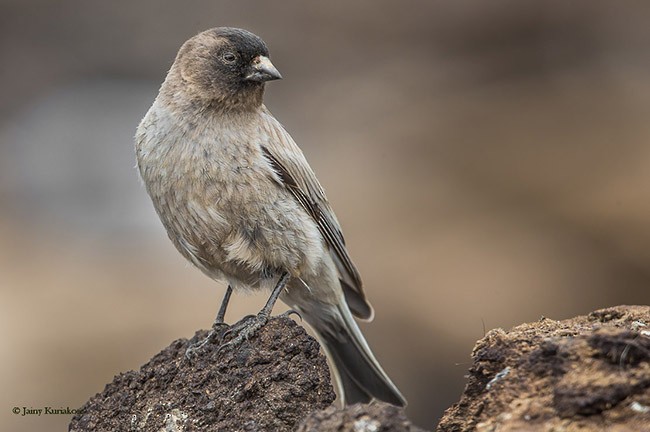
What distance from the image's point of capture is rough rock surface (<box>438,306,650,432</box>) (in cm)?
340

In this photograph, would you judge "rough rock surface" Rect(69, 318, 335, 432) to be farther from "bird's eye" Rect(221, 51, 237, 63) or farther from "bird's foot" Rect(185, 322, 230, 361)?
"bird's eye" Rect(221, 51, 237, 63)

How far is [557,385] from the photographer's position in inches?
139

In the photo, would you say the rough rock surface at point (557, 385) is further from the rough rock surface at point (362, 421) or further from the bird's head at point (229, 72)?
the bird's head at point (229, 72)

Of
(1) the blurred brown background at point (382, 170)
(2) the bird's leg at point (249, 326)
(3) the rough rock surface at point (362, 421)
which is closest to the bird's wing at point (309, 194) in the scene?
(2) the bird's leg at point (249, 326)

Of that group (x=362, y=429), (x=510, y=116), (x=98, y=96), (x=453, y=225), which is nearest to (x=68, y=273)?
(x=98, y=96)

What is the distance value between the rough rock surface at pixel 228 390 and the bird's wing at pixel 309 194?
110 centimetres

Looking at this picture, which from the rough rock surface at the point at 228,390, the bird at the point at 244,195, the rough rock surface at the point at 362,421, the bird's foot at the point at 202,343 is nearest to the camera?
the rough rock surface at the point at 362,421

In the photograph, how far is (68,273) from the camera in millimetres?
10477

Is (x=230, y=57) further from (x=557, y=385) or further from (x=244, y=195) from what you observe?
(x=557, y=385)

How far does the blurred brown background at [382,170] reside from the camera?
980cm

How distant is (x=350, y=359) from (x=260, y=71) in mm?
1898

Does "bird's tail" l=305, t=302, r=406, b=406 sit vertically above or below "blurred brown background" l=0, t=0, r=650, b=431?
below

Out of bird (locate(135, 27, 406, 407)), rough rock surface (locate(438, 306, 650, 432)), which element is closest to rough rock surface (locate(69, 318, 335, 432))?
bird (locate(135, 27, 406, 407))

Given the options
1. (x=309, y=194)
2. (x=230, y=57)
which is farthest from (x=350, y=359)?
(x=230, y=57)
